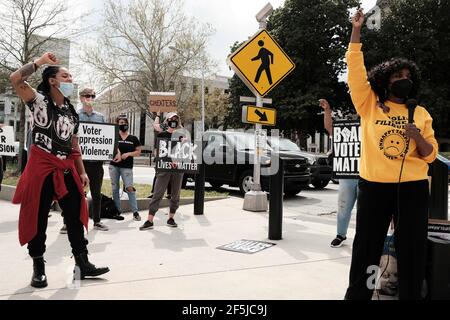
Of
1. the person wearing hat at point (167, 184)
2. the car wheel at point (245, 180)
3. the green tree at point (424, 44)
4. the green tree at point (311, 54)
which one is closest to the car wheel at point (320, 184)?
the car wheel at point (245, 180)

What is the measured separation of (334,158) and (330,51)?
30.8 meters

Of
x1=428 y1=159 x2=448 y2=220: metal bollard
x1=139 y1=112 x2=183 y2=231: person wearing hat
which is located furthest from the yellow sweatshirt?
x1=139 y1=112 x2=183 y2=231: person wearing hat

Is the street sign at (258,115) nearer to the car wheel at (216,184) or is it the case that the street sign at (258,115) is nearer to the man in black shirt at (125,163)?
the man in black shirt at (125,163)

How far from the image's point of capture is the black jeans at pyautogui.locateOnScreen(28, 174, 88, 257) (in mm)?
3457

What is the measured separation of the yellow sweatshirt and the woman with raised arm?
7.90 feet

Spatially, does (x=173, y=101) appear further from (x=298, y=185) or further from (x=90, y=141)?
(x=298, y=185)

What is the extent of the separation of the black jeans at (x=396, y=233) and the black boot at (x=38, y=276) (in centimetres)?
244

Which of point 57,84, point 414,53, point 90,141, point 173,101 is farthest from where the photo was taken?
point 414,53

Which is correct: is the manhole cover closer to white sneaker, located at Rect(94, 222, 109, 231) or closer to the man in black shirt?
white sneaker, located at Rect(94, 222, 109, 231)

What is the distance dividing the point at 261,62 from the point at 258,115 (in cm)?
105

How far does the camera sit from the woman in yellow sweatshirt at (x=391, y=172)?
8.46 feet

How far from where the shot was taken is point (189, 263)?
421 cm

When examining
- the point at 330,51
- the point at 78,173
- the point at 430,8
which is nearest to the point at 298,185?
the point at 78,173
